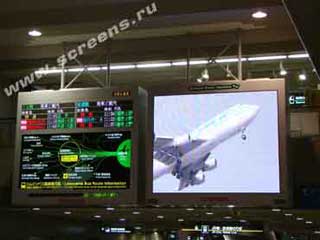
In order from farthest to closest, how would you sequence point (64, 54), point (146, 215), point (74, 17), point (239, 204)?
point (146, 215) < point (64, 54) < point (74, 17) < point (239, 204)

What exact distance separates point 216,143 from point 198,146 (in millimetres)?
183

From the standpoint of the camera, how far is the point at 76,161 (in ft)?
22.7

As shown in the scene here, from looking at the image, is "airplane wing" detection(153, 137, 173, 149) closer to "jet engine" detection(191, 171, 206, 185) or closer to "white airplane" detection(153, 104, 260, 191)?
"white airplane" detection(153, 104, 260, 191)

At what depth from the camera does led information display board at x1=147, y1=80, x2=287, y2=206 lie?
6.33 metres

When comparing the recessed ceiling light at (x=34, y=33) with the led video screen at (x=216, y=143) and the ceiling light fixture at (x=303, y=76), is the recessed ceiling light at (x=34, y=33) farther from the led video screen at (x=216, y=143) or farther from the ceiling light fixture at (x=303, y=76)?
the ceiling light fixture at (x=303, y=76)

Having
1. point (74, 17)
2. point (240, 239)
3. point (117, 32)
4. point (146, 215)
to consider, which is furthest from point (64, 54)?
point (240, 239)

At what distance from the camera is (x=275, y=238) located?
9.59 metres

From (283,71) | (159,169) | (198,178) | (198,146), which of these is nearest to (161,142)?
(159,169)

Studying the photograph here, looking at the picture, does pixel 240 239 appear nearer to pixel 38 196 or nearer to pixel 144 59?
pixel 144 59

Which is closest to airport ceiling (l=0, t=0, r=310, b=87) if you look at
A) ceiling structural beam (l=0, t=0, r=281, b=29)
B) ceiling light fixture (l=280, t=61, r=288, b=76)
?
ceiling structural beam (l=0, t=0, r=281, b=29)

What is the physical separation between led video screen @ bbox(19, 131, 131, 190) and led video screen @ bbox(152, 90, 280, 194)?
14.7 inches

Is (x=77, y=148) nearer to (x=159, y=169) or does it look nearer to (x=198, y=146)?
(x=159, y=169)

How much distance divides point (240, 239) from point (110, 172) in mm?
3542

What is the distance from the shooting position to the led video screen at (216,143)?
250 inches
